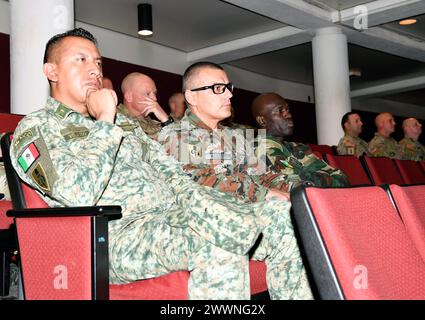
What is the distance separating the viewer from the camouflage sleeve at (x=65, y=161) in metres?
1.27

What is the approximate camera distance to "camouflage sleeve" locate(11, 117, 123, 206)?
1.27m

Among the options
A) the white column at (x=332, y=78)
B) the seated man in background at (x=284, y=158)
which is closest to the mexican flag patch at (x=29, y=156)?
the seated man in background at (x=284, y=158)

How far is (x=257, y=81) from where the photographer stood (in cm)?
966

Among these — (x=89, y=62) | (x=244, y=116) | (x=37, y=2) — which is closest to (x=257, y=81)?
(x=244, y=116)

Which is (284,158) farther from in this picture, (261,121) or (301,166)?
(261,121)

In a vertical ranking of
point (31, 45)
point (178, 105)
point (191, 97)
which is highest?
point (31, 45)

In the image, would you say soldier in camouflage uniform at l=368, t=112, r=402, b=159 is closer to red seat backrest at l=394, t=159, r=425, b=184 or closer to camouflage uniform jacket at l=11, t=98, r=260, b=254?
red seat backrest at l=394, t=159, r=425, b=184

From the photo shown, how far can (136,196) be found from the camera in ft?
4.73

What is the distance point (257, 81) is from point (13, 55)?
6319mm

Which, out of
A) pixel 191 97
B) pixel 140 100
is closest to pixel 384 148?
pixel 140 100

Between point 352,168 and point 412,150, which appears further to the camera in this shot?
point 412,150

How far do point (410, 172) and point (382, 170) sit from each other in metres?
0.58

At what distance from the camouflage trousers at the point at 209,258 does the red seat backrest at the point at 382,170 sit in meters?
2.21

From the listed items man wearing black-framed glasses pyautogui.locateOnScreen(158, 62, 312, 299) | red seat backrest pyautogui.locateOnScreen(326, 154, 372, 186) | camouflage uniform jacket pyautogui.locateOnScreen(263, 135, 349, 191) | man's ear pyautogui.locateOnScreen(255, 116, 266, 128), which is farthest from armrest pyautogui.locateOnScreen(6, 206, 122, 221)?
red seat backrest pyautogui.locateOnScreen(326, 154, 372, 186)
